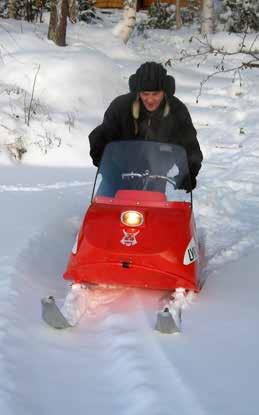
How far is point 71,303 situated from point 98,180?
1149 millimetres

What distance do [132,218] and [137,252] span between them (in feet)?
0.88

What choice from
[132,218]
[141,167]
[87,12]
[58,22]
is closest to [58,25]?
[58,22]

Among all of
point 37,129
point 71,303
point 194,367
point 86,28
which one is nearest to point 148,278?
point 71,303

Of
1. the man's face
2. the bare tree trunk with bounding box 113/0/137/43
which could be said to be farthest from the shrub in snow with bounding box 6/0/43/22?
the man's face

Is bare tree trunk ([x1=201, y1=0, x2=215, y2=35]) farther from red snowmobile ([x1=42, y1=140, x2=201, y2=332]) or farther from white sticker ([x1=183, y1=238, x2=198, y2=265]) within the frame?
white sticker ([x1=183, y1=238, x2=198, y2=265])

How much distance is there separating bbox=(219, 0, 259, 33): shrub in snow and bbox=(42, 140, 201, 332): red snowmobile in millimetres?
15389

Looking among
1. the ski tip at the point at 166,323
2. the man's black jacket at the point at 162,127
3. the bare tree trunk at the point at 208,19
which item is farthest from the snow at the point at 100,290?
the bare tree trunk at the point at 208,19

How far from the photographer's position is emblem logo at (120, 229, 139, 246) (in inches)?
167

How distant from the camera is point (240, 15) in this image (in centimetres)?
1958

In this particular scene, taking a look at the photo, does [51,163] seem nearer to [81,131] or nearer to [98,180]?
[81,131]

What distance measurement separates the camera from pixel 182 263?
425 centimetres

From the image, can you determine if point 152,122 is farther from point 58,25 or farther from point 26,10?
point 26,10

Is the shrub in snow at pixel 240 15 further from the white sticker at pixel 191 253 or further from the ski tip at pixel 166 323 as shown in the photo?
the ski tip at pixel 166 323

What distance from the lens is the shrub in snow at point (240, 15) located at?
19.2 metres
